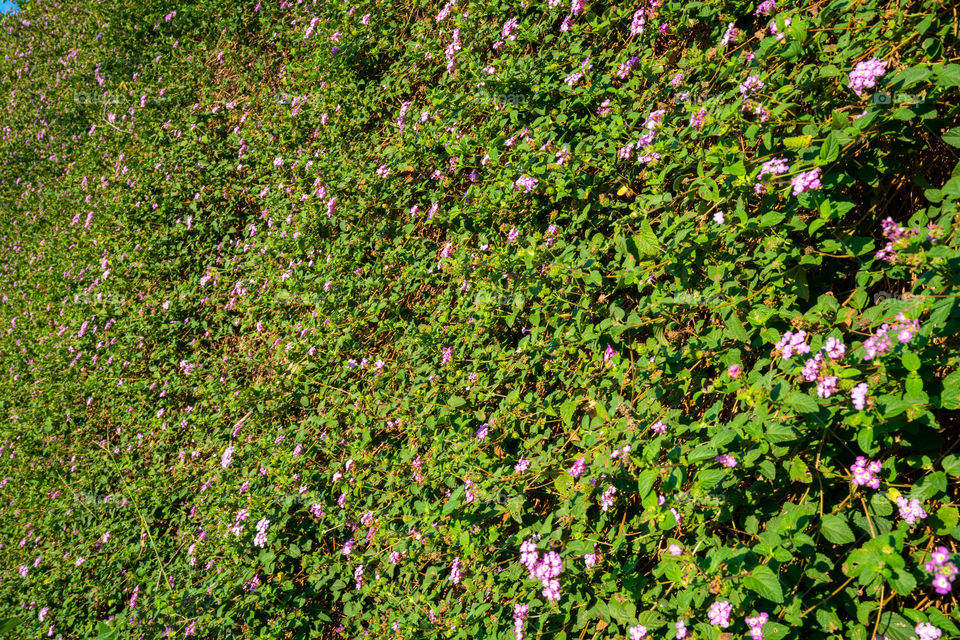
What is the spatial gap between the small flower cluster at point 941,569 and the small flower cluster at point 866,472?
0.60 ft

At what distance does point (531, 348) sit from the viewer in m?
2.40

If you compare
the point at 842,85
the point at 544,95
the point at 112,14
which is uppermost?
the point at 112,14

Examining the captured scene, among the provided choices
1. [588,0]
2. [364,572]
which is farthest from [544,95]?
[364,572]

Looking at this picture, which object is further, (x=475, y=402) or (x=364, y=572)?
(x=364, y=572)

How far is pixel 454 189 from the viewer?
3.16m

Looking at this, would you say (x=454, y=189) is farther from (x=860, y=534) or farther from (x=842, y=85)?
(x=860, y=534)

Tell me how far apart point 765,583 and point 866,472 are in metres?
0.35

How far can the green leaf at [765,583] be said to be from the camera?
1.44m

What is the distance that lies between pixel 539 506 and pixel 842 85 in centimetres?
163

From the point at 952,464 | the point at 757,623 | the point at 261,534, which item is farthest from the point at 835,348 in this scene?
the point at 261,534

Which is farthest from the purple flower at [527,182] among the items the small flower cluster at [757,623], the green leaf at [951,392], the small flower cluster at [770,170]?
the small flower cluster at [757,623]

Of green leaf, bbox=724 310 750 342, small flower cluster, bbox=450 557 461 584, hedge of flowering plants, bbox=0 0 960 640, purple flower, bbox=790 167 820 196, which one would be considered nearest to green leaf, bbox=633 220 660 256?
hedge of flowering plants, bbox=0 0 960 640

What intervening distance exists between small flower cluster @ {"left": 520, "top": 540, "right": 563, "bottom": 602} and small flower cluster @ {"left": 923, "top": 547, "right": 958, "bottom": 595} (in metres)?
0.92

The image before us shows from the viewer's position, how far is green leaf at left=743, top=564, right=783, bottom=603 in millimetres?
1442
